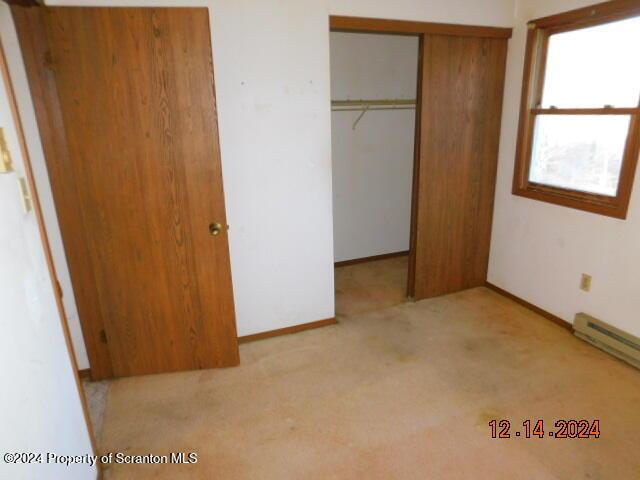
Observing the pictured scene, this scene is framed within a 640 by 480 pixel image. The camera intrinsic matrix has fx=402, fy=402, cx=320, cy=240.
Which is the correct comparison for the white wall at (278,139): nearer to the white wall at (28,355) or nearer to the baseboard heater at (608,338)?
the white wall at (28,355)

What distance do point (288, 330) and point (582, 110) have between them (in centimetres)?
242

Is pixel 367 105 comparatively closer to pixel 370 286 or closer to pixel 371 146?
pixel 371 146

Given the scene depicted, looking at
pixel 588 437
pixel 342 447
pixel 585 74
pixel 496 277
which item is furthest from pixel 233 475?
pixel 585 74

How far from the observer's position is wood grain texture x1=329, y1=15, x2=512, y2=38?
98.1 inches

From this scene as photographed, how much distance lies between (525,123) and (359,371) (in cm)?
214

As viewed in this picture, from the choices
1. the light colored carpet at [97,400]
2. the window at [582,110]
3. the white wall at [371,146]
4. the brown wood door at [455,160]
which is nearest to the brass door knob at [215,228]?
the light colored carpet at [97,400]

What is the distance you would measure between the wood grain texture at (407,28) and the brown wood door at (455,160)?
0.04 metres

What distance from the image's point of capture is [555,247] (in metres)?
2.86

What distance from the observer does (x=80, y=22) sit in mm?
1897

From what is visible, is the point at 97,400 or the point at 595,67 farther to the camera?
the point at 595,67

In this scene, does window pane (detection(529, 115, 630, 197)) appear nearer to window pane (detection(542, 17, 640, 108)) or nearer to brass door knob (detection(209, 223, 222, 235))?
window pane (detection(542, 17, 640, 108))

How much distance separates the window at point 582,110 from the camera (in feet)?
7.59

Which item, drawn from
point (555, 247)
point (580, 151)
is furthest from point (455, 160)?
point (555, 247)

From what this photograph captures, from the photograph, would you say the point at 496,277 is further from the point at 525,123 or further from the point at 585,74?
the point at 585,74
